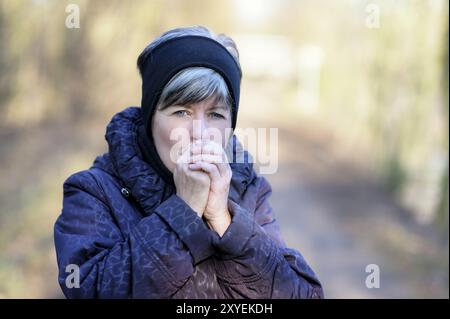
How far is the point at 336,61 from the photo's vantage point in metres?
16.1

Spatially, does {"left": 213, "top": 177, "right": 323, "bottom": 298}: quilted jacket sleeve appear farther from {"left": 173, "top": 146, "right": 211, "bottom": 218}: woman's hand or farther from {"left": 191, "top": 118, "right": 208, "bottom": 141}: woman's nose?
{"left": 191, "top": 118, "right": 208, "bottom": 141}: woman's nose

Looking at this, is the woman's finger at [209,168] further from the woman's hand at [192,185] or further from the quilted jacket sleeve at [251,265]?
the quilted jacket sleeve at [251,265]

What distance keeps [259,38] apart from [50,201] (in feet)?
91.1

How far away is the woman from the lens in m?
1.75

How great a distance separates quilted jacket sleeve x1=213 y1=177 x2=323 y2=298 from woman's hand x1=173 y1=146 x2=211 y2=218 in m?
0.12

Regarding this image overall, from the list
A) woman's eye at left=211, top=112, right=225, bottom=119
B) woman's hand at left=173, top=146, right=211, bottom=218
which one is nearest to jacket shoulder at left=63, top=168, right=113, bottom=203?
woman's hand at left=173, top=146, right=211, bottom=218

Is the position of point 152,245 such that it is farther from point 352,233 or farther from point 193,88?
point 352,233

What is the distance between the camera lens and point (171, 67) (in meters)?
1.95

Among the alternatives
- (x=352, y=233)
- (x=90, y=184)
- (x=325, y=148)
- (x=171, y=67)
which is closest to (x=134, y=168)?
(x=90, y=184)

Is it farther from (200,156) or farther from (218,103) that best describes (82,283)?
(218,103)

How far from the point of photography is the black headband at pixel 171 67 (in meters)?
1.96

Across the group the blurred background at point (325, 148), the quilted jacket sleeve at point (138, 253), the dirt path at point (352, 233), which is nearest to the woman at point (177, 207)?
the quilted jacket sleeve at point (138, 253)

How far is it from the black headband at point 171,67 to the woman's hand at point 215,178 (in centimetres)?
20
